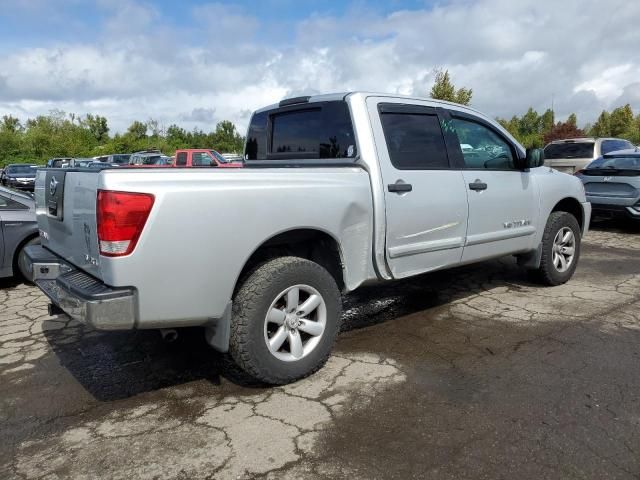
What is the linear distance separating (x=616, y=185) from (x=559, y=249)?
453 centimetres

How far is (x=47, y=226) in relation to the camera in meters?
3.69

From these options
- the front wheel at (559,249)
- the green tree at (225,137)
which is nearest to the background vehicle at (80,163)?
the front wheel at (559,249)

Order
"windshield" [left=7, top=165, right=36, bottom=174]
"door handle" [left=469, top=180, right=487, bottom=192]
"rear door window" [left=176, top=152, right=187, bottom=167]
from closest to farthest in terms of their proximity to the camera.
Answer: "door handle" [left=469, top=180, right=487, bottom=192]
"rear door window" [left=176, top=152, right=187, bottom=167]
"windshield" [left=7, top=165, right=36, bottom=174]

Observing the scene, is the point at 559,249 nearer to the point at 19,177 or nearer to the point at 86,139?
the point at 19,177

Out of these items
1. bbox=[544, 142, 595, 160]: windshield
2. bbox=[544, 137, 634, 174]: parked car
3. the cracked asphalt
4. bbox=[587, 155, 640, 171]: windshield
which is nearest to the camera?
the cracked asphalt

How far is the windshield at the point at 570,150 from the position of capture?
1278cm

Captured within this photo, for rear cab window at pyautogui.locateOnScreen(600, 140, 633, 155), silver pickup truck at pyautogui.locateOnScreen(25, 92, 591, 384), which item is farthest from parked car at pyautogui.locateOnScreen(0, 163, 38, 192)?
silver pickup truck at pyautogui.locateOnScreen(25, 92, 591, 384)

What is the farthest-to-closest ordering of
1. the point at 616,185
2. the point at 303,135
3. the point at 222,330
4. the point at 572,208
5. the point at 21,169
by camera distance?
1. the point at 21,169
2. the point at 616,185
3. the point at 572,208
4. the point at 303,135
5. the point at 222,330

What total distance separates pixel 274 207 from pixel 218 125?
202 ft

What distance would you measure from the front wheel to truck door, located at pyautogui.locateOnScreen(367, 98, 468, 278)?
1.51 meters

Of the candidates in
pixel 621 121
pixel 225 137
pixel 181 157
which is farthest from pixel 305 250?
pixel 225 137

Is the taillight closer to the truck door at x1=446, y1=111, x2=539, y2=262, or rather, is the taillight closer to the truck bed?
the truck bed

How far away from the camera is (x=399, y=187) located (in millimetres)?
3781

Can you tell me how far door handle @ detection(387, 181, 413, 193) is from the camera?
374cm
